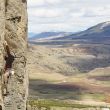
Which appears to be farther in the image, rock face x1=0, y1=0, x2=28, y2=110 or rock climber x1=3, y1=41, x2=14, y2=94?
rock face x1=0, y1=0, x2=28, y2=110

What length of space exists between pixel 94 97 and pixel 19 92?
16239 cm

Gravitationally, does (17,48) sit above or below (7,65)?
above

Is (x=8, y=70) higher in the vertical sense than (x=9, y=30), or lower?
lower

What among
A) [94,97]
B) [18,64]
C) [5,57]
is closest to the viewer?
[5,57]

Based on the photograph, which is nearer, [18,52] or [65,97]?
[18,52]

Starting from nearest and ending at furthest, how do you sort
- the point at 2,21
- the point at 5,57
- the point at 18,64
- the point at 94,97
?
the point at 2,21 < the point at 5,57 < the point at 18,64 < the point at 94,97

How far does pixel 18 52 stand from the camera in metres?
29.5

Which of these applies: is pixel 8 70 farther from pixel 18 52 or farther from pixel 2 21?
pixel 2 21

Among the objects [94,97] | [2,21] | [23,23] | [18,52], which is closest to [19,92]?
[18,52]

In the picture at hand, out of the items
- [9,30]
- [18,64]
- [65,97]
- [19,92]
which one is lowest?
[65,97]

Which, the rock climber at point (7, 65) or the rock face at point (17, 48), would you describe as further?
the rock face at point (17, 48)

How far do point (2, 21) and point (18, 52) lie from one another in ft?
19.0

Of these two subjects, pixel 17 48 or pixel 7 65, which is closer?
pixel 7 65

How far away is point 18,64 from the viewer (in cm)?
2959
